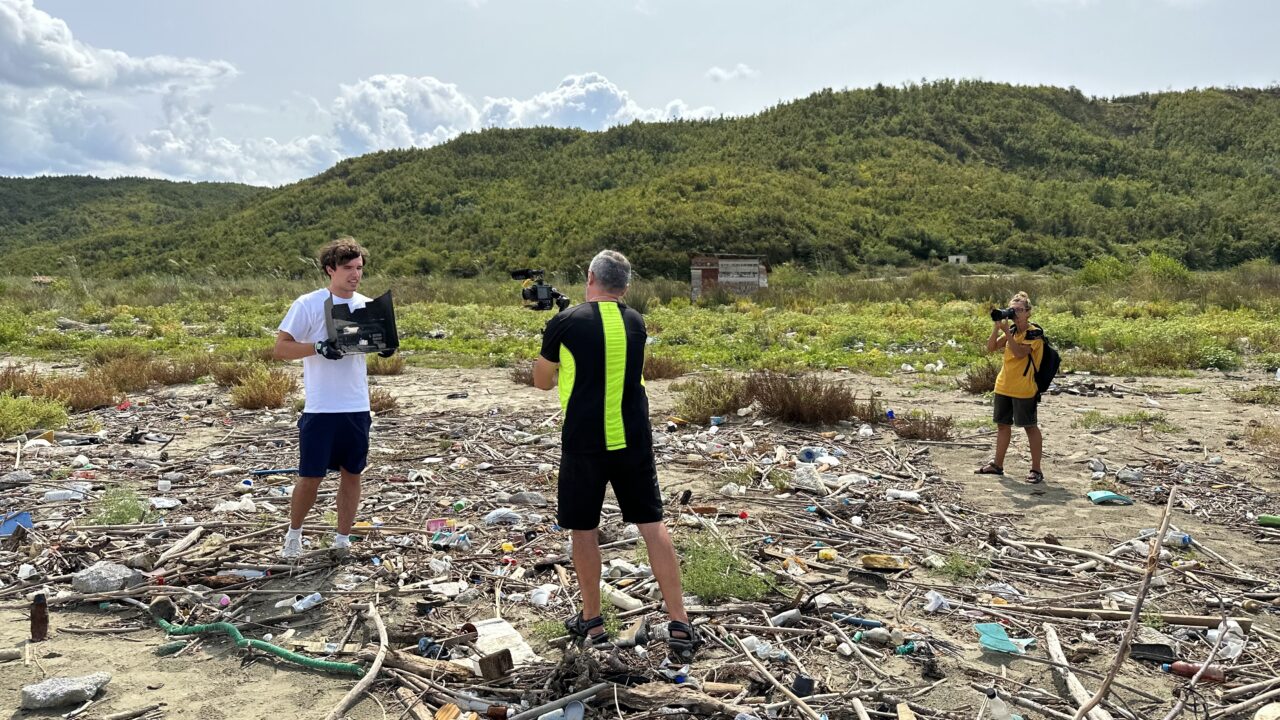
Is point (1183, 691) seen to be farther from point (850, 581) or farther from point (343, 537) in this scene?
point (343, 537)

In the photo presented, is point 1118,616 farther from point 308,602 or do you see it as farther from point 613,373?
point 308,602

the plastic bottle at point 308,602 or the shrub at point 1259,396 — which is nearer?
the plastic bottle at point 308,602

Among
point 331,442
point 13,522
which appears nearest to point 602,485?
point 331,442

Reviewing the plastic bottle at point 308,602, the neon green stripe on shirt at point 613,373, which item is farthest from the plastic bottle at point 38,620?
the neon green stripe on shirt at point 613,373

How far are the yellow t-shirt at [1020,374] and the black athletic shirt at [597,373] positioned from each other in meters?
4.16

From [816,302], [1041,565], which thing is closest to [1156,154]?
[816,302]

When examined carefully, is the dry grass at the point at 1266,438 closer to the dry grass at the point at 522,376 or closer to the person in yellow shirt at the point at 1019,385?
the person in yellow shirt at the point at 1019,385

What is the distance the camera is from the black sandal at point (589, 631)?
343cm

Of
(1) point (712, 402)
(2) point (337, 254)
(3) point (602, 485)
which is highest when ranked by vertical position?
(2) point (337, 254)

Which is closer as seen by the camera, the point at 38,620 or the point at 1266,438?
the point at 38,620

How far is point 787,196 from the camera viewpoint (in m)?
53.4

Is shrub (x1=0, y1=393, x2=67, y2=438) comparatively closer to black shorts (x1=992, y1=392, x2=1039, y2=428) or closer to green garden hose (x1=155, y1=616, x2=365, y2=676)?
green garden hose (x1=155, y1=616, x2=365, y2=676)

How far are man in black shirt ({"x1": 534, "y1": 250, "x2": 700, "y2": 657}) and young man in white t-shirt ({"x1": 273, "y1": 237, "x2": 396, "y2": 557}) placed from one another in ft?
4.35

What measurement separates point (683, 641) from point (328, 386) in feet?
7.46
